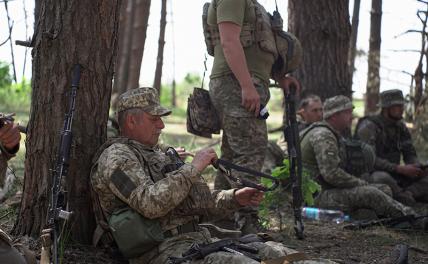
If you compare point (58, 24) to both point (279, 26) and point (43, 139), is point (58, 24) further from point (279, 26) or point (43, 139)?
point (279, 26)

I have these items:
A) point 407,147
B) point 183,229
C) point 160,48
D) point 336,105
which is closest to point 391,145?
point 407,147

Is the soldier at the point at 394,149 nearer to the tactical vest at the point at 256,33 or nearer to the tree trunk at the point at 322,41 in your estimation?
the tree trunk at the point at 322,41

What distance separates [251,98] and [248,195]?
109cm

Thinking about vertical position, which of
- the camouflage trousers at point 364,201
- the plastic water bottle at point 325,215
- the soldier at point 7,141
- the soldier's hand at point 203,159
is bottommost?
the plastic water bottle at point 325,215

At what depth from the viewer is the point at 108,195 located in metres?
3.91

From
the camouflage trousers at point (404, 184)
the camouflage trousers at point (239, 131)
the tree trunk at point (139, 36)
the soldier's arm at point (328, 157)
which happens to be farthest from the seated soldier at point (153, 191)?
the tree trunk at point (139, 36)

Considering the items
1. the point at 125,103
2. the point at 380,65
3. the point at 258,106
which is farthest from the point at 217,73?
the point at 380,65

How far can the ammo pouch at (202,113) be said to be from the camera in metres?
5.45

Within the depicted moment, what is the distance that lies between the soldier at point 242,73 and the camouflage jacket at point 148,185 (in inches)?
41.5

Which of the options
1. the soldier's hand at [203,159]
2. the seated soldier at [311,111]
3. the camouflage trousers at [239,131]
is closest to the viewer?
the soldier's hand at [203,159]

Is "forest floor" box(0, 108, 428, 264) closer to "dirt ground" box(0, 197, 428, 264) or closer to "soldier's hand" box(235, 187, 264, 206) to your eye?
"dirt ground" box(0, 197, 428, 264)

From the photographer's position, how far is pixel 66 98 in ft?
13.6

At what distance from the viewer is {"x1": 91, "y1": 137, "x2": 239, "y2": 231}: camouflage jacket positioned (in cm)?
370

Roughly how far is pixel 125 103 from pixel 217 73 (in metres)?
1.43
